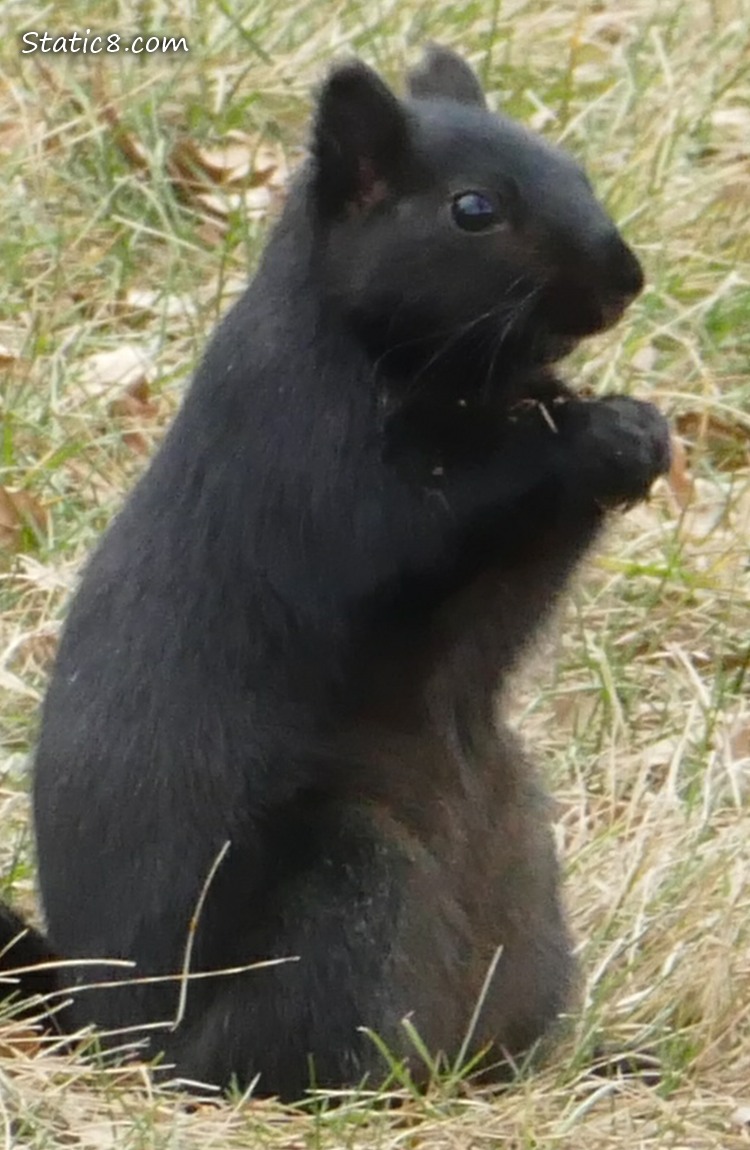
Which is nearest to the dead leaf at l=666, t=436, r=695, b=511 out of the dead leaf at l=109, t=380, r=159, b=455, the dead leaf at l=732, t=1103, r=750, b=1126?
the dead leaf at l=109, t=380, r=159, b=455

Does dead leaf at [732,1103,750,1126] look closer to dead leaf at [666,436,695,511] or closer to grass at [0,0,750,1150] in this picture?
grass at [0,0,750,1150]

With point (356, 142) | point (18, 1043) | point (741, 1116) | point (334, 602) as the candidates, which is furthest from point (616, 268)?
point (18, 1043)

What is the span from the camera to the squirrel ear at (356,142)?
326 centimetres

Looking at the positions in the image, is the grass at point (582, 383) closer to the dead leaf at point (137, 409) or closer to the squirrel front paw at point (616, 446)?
the dead leaf at point (137, 409)

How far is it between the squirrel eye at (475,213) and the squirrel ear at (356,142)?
105 millimetres

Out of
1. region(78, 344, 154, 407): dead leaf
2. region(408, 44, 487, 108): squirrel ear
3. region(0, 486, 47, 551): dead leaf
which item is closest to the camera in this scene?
region(408, 44, 487, 108): squirrel ear

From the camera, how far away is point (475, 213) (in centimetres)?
323

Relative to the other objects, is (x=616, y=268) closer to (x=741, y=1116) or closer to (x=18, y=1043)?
(x=741, y=1116)

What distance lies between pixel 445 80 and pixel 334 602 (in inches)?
34.0

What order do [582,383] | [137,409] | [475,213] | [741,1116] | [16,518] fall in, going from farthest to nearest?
[137,409] → [582,383] → [16,518] → [475,213] → [741,1116]

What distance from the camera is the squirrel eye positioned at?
323 centimetres

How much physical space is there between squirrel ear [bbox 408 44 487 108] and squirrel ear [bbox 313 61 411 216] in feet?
1.05

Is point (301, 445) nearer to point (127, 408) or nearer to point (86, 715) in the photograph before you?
point (86, 715)

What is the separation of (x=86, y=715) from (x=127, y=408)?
Result: 5.96 feet
